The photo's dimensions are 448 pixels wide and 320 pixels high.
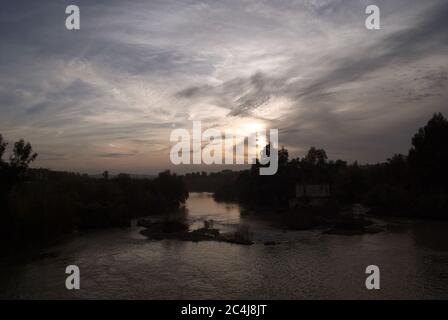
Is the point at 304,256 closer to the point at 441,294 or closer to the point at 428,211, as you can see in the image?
the point at 441,294

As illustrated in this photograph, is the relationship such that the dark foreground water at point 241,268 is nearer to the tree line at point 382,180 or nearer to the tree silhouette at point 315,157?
the tree line at point 382,180

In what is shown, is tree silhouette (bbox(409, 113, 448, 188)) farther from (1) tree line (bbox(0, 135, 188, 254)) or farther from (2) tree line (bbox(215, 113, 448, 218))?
(1) tree line (bbox(0, 135, 188, 254))

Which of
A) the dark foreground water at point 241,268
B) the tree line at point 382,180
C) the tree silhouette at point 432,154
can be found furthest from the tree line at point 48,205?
the tree silhouette at point 432,154

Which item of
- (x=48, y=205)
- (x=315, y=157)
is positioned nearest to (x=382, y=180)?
(x=315, y=157)

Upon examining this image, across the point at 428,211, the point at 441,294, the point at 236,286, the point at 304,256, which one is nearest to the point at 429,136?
the point at 428,211

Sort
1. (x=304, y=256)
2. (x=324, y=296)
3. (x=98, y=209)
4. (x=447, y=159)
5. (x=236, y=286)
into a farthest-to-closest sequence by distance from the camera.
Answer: (x=447, y=159), (x=98, y=209), (x=304, y=256), (x=236, y=286), (x=324, y=296)

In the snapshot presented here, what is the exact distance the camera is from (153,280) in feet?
72.8

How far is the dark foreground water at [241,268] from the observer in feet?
65.5

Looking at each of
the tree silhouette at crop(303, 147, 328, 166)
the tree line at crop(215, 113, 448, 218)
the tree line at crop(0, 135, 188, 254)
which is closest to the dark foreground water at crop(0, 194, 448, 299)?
the tree line at crop(0, 135, 188, 254)

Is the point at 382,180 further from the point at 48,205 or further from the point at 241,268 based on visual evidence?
the point at 48,205

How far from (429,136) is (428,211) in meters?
10.7

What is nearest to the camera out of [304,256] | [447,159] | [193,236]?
[304,256]

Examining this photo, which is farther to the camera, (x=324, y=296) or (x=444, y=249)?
(x=444, y=249)

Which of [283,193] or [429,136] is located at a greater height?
[429,136]
